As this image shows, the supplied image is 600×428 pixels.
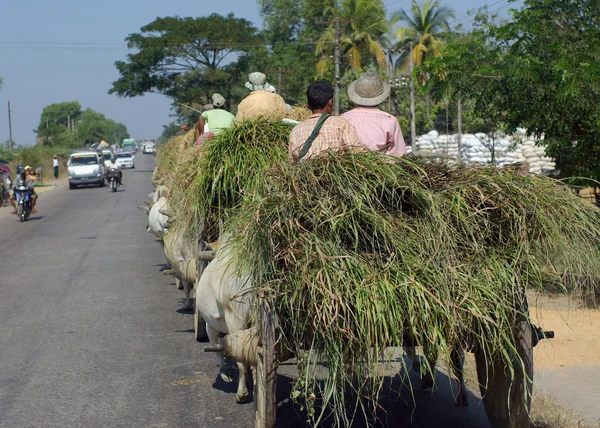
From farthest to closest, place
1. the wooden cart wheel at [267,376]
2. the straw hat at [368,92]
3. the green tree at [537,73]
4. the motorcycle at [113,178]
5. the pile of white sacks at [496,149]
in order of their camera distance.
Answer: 1. the motorcycle at [113,178]
2. the pile of white sacks at [496,149]
3. the green tree at [537,73]
4. the straw hat at [368,92]
5. the wooden cart wheel at [267,376]

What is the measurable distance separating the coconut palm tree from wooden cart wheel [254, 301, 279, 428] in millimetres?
49090

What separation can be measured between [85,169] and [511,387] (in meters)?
37.6

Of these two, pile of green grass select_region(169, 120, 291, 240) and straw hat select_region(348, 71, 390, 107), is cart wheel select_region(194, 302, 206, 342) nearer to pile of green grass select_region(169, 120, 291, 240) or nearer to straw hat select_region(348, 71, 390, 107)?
pile of green grass select_region(169, 120, 291, 240)

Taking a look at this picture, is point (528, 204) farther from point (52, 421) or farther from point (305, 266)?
point (52, 421)

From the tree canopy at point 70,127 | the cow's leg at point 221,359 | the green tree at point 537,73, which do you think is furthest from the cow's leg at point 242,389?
the tree canopy at point 70,127

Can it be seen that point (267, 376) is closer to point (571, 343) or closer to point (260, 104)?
point (260, 104)

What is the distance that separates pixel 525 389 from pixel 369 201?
125cm

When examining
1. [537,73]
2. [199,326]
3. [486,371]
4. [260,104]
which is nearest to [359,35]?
[537,73]

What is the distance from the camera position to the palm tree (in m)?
49.2

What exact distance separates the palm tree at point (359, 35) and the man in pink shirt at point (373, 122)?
4283 cm

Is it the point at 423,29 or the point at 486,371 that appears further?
the point at 423,29

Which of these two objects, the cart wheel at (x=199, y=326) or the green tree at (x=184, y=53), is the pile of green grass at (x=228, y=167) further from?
the green tree at (x=184, y=53)

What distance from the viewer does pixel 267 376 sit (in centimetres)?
430

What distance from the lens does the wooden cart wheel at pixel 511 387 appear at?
4.21 meters
